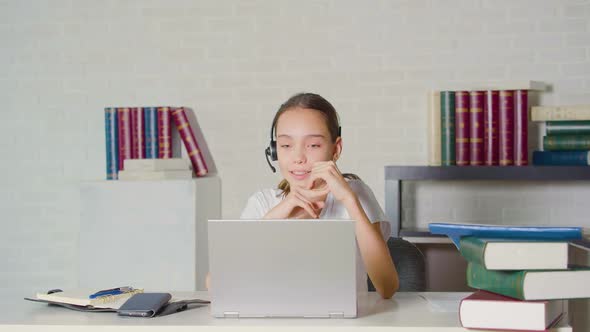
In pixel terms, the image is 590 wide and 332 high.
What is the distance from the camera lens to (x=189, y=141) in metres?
3.98

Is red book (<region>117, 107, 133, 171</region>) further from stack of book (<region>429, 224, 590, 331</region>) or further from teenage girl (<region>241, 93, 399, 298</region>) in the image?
stack of book (<region>429, 224, 590, 331</region>)

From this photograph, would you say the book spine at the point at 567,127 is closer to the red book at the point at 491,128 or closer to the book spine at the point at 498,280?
the red book at the point at 491,128

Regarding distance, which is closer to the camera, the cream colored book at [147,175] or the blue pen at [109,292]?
the blue pen at [109,292]

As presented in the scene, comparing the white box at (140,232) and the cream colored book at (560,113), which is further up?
the cream colored book at (560,113)

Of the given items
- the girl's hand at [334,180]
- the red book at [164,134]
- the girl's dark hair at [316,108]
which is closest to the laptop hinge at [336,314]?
the girl's hand at [334,180]

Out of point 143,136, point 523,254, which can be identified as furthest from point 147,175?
point 523,254

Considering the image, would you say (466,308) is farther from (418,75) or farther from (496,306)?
(418,75)

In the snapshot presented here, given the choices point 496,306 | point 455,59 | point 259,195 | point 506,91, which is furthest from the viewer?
point 455,59

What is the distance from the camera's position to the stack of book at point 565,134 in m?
3.59

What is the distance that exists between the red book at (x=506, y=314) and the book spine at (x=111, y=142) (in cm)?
273

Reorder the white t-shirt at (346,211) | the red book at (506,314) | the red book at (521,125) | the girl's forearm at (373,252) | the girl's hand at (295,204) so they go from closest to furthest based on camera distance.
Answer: the red book at (506,314)
the girl's forearm at (373,252)
the girl's hand at (295,204)
the white t-shirt at (346,211)
the red book at (521,125)

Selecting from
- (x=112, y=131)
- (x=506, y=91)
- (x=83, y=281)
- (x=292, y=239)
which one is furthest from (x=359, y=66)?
(x=292, y=239)

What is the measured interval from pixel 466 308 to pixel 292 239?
36 centimetres

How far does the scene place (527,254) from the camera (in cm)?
152
